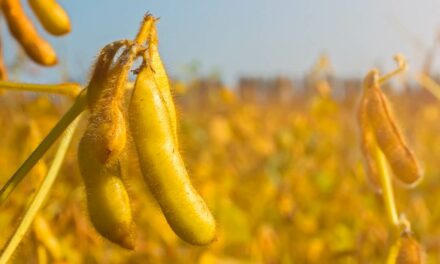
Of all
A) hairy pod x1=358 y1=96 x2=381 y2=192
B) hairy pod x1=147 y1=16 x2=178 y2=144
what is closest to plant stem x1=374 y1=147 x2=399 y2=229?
hairy pod x1=358 y1=96 x2=381 y2=192

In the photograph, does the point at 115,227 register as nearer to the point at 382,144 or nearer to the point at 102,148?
the point at 102,148

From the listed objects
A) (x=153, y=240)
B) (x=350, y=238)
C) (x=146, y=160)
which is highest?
(x=146, y=160)

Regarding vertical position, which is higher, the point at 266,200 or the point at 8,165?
the point at 8,165

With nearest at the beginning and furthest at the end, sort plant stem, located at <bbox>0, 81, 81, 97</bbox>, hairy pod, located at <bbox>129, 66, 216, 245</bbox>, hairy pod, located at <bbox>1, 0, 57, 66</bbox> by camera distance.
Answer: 1. hairy pod, located at <bbox>129, 66, 216, 245</bbox>
2. plant stem, located at <bbox>0, 81, 81, 97</bbox>
3. hairy pod, located at <bbox>1, 0, 57, 66</bbox>

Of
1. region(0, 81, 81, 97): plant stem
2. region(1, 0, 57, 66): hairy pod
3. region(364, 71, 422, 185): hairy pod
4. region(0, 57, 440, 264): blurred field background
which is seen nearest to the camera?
region(0, 81, 81, 97): plant stem

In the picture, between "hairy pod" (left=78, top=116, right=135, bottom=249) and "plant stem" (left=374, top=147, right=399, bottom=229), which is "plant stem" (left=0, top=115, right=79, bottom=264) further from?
"plant stem" (left=374, top=147, right=399, bottom=229)

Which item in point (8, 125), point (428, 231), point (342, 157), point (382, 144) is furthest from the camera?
point (342, 157)

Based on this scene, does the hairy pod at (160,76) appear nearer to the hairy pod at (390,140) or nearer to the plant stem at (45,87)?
the plant stem at (45,87)

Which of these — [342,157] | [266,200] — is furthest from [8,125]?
[342,157]
